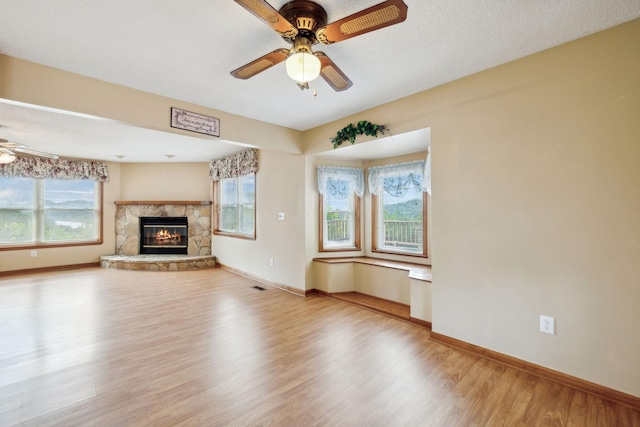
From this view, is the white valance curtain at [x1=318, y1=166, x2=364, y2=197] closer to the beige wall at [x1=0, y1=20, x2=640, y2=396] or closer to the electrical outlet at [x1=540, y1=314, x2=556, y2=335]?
the beige wall at [x1=0, y1=20, x2=640, y2=396]

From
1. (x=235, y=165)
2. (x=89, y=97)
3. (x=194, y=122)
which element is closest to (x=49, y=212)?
(x=235, y=165)

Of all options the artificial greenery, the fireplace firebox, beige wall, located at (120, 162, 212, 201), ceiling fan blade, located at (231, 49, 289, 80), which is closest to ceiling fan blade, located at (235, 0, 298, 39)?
ceiling fan blade, located at (231, 49, 289, 80)

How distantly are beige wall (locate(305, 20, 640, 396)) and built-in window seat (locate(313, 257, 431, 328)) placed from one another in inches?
20.1

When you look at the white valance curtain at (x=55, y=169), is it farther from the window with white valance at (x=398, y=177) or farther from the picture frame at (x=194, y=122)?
the window with white valance at (x=398, y=177)

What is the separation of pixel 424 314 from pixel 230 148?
435 cm

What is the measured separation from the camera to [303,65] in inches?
62.6

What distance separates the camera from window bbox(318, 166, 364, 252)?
173 inches

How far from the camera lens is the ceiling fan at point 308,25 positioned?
4.48ft

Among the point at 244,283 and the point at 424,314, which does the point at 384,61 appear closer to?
the point at 424,314

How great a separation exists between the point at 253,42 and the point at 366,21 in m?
0.96

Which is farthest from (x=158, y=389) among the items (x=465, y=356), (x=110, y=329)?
(x=465, y=356)

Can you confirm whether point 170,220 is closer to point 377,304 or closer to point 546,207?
point 377,304

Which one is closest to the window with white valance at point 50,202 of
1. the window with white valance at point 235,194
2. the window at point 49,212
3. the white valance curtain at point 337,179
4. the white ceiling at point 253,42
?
the window at point 49,212

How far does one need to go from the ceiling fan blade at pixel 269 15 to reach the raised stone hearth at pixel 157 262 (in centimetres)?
571
